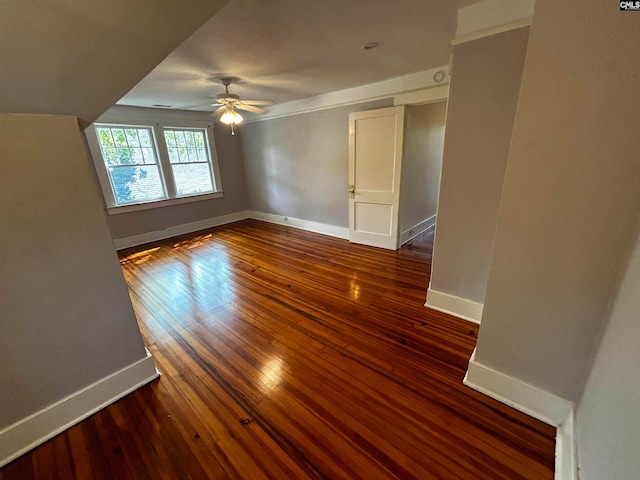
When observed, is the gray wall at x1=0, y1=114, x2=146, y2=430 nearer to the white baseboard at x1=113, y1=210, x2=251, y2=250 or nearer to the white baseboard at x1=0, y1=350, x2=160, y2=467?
the white baseboard at x1=0, y1=350, x2=160, y2=467

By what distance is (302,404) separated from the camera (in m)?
1.55

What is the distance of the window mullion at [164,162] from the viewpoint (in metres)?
4.69

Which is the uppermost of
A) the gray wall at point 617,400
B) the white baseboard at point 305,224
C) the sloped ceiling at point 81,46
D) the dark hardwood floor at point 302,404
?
the sloped ceiling at point 81,46

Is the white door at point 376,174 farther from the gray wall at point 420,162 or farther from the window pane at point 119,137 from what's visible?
the window pane at point 119,137

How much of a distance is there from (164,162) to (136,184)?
64 cm

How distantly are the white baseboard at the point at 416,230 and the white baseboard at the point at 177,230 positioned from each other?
3.91 m

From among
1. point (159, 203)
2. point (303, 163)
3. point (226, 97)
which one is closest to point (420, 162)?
point (303, 163)

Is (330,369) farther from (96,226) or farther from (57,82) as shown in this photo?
(57,82)

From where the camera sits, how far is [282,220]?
18.7 feet

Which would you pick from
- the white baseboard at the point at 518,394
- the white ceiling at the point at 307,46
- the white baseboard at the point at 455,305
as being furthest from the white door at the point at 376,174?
the white baseboard at the point at 518,394

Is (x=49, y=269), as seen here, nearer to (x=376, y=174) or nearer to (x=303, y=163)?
(x=376, y=174)

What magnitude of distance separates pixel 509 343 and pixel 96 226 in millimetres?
2408

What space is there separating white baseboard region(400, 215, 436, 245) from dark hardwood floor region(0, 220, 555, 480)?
4.56 ft

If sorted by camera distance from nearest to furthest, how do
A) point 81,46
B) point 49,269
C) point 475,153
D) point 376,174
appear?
point 81,46 → point 49,269 → point 475,153 → point 376,174
